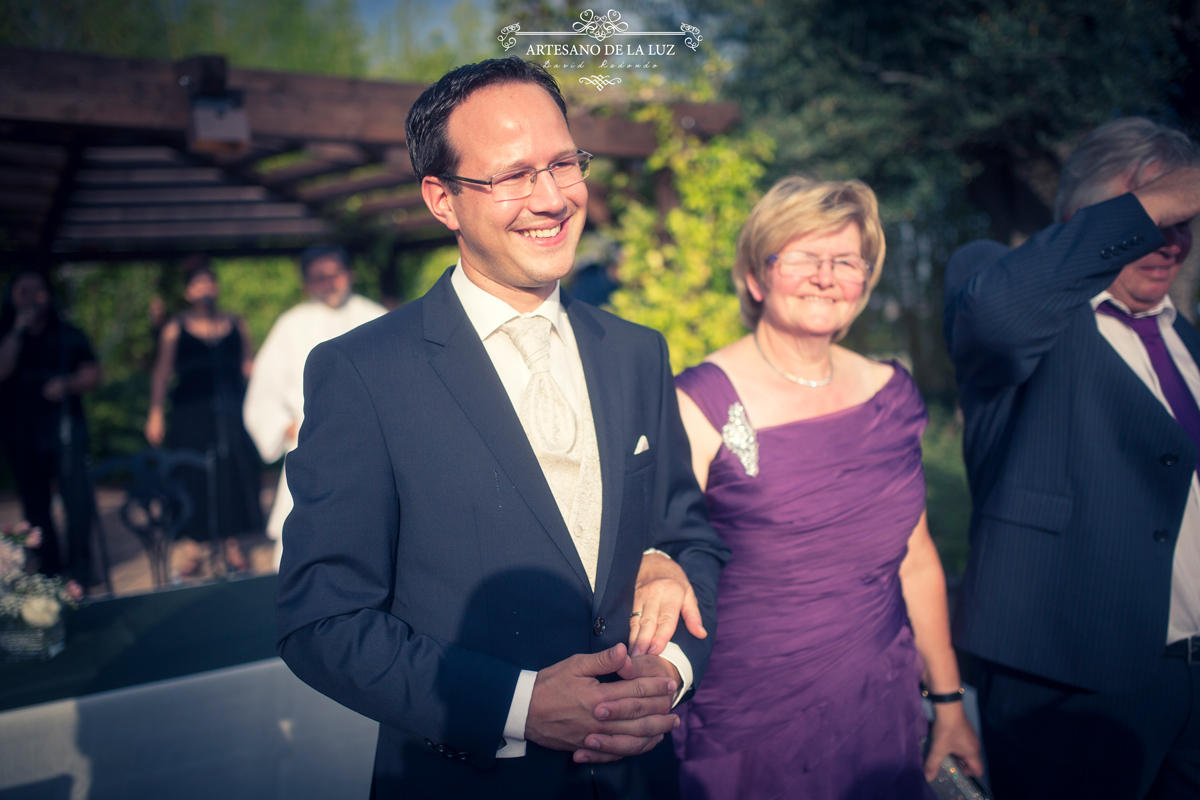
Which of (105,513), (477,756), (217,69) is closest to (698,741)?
(477,756)

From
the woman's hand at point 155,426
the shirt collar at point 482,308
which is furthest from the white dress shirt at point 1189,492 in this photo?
the woman's hand at point 155,426

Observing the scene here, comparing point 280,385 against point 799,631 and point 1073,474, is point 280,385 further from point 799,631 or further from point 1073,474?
point 1073,474

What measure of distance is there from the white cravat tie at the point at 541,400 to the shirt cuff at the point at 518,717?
0.30m

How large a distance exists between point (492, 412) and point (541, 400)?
0.41 feet

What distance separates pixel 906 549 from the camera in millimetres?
2053

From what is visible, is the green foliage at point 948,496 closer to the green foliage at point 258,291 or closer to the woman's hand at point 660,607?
the woman's hand at point 660,607

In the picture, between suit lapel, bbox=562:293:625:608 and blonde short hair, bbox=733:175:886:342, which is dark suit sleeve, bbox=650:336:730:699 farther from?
blonde short hair, bbox=733:175:886:342

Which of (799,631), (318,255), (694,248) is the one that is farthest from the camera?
(694,248)

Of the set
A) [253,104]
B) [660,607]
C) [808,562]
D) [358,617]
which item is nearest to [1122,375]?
[808,562]

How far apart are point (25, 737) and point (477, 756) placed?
1.84 m

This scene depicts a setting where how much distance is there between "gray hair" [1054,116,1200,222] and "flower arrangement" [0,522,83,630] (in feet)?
11.1

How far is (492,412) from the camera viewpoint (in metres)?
1.21

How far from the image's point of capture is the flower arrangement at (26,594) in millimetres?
2297

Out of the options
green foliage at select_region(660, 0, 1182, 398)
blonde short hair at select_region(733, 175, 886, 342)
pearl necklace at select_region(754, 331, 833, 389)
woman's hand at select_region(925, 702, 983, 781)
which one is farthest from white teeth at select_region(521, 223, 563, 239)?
green foliage at select_region(660, 0, 1182, 398)
